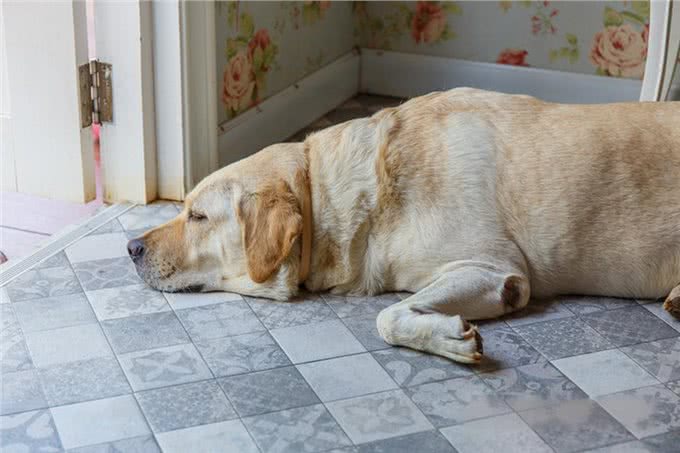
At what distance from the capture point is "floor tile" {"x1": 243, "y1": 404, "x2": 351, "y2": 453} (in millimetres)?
1767

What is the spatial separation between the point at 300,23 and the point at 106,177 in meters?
0.93

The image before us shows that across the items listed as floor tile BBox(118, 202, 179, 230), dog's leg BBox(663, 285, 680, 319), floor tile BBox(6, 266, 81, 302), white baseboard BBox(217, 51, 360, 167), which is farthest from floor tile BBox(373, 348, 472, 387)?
white baseboard BBox(217, 51, 360, 167)

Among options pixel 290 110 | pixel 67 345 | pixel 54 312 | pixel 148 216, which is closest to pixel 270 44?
pixel 290 110

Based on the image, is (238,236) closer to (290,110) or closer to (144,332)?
(144,332)

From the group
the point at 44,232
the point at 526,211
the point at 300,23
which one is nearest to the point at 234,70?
the point at 300,23

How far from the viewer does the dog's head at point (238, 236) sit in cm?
219

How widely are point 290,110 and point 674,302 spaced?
1577 millimetres

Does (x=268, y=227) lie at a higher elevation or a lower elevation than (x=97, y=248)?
higher

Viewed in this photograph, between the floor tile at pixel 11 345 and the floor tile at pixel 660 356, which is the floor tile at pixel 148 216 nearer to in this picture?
the floor tile at pixel 11 345

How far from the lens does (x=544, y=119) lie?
2.26 metres

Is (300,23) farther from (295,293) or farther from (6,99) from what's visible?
(295,293)

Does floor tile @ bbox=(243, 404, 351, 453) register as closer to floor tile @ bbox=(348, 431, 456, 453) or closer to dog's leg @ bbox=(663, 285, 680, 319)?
floor tile @ bbox=(348, 431, 456, 453)

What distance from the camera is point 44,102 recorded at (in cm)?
272

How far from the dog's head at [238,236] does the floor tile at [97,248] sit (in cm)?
21
